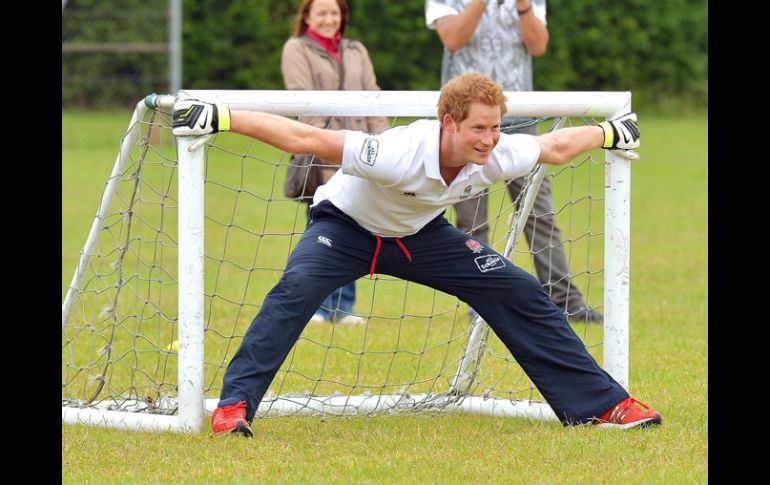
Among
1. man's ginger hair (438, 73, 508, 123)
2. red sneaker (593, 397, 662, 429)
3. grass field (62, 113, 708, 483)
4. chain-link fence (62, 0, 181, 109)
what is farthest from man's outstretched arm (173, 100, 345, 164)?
chain-link fence (62, 0, 181, 109)

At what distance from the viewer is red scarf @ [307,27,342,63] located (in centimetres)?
767

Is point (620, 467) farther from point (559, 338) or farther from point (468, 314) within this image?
point (468, 314)

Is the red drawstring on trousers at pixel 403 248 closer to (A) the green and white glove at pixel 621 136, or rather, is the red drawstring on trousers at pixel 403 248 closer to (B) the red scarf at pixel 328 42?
(A) the green and white glove at pixel 621 136

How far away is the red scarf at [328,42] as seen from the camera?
767cm

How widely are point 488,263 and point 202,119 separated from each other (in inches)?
54.9

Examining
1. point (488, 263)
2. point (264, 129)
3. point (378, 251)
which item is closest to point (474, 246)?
point (488, 263)

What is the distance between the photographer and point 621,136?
215 inches

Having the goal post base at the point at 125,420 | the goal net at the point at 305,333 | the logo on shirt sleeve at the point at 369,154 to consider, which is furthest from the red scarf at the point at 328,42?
the goal post base at the point at 125,420

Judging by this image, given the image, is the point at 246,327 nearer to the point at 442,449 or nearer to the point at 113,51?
the point at 442,449

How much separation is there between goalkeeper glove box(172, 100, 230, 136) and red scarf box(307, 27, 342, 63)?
277cm

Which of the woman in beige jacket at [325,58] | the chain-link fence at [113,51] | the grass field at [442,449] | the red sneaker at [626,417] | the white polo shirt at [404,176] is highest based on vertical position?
the chain-link fence at [113,51]

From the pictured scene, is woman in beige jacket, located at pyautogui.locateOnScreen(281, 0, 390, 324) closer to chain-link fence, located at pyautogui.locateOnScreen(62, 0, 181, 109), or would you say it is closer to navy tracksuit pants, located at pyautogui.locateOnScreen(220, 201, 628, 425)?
navy tracksuit pants, located at pyautogui.locateOnScreen(220, 201, 628, 425)

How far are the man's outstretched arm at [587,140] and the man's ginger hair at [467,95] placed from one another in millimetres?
417
